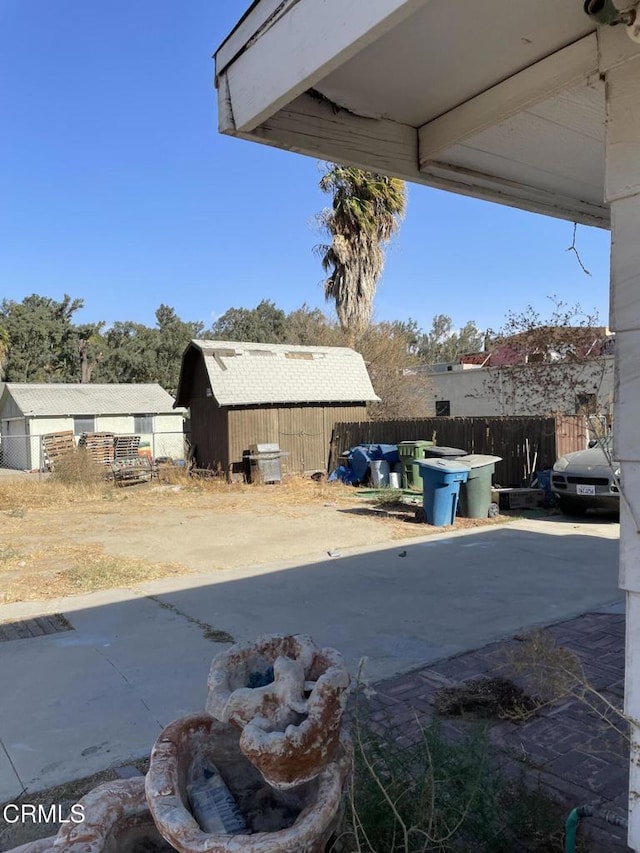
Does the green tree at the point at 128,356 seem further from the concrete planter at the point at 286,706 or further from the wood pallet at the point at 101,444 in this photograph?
the concrete planter at the point at 286,706

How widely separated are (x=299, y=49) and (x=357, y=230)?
22.1 metres

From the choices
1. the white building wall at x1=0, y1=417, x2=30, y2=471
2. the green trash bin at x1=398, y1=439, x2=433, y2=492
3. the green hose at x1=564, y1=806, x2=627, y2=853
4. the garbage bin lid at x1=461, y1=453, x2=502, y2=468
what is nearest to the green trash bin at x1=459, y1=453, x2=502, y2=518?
the garbage bin lid at x1=461, y1=453, x2=502, y2=468

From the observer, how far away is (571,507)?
1114 centimetres

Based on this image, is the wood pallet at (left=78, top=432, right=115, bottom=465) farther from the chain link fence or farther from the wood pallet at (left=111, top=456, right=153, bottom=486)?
the wood pallet at (left=111, top=456, right=153, bottom=486)

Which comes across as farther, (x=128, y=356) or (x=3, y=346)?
(x=128, y=356)

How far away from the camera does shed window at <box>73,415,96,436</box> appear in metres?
30.3

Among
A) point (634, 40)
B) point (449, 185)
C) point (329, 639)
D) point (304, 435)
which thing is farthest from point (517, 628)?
point (304, 435)

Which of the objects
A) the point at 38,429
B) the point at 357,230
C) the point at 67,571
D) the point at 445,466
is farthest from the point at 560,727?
the point at 38,429

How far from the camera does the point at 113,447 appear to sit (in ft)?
77.3

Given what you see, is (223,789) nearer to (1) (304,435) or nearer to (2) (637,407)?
(2) (637,407)

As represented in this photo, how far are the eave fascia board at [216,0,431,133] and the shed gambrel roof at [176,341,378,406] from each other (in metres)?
16.5

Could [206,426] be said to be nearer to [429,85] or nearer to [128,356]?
[429,85]

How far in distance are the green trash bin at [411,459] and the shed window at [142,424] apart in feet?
64.4

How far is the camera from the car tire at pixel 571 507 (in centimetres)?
1091
